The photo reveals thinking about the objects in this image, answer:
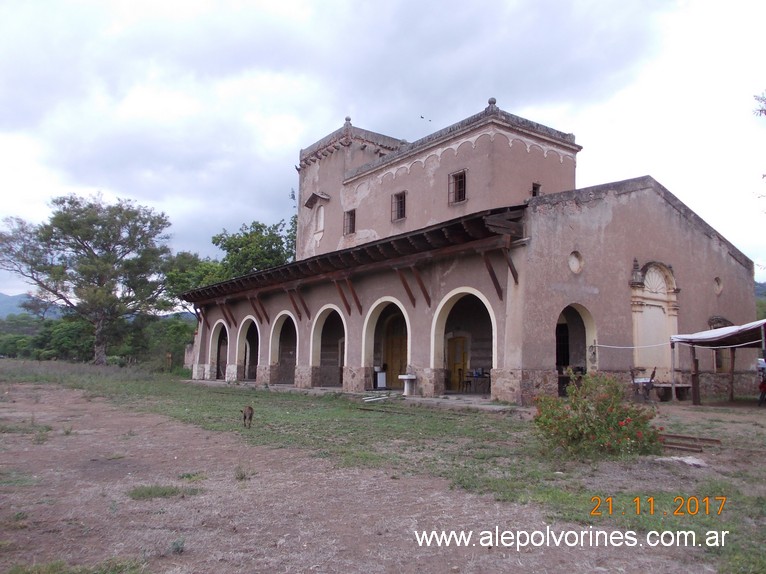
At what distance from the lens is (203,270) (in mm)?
37469

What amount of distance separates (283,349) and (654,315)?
14604 millimetres

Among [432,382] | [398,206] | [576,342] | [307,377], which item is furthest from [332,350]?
[576,342]

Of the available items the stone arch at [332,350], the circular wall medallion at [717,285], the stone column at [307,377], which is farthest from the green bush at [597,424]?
the stone arch at [332,350]

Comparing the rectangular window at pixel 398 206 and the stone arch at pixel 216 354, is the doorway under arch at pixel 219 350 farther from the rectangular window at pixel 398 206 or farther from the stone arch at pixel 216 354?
the rectangular window at pixel 398 206

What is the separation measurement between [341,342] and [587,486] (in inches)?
716

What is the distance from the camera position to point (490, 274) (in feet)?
46.3

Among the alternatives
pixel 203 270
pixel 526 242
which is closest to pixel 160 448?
pixel 526 242

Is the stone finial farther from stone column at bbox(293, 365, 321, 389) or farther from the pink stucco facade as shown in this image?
stone column at bbox(293, 365, 321, 389)

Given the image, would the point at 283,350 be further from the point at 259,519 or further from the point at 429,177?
the point at 259,519

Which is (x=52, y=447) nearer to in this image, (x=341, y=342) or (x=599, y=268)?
(x=599, y=268)

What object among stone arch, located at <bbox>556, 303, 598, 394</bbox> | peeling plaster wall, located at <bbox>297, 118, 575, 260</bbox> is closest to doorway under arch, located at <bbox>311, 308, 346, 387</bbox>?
peeling plaster wall, located at <bbox>297, 118, 575, 260</bbox>

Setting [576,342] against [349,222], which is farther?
[349,222]

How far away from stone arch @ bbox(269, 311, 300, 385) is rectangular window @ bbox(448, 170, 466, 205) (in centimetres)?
745

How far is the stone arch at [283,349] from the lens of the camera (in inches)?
916
